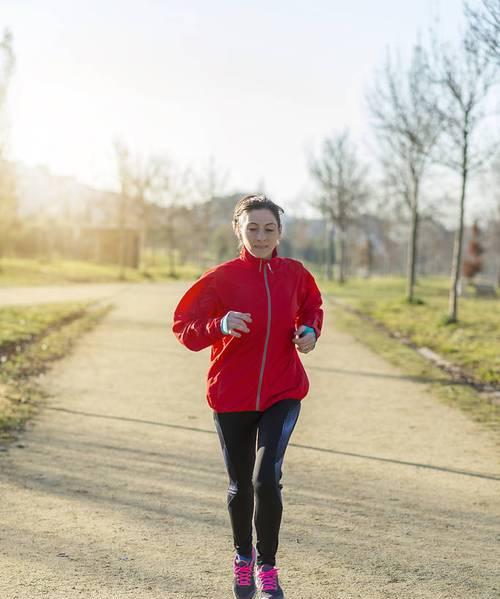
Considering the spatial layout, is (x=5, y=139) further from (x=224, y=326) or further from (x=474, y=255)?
(x=474, y=255)

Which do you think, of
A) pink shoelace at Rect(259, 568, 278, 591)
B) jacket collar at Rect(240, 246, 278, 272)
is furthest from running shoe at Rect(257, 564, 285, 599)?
jacket collar at Rect(240, 246, 278, 272)

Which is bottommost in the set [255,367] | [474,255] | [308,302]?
[255,367]

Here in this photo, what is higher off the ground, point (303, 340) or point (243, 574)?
point (303, 340)

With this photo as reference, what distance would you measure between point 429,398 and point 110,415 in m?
3.84

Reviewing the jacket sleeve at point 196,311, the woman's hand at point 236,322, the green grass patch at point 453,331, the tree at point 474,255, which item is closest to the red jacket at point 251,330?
the jacket sleeve at point 196,311

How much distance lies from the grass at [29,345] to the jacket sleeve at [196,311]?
3.76 m

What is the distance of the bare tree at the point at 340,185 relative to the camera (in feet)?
146

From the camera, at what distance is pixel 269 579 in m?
3.57

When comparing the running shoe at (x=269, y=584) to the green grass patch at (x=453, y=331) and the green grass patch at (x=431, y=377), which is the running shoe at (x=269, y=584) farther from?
the green grass patch at (x=453, y=331)

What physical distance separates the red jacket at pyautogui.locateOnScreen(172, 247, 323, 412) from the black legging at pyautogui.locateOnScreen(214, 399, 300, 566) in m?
0.07

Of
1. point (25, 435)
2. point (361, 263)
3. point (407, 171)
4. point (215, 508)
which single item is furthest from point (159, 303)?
point (361, 263)

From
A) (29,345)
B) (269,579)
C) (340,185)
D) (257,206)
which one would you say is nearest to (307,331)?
(257,206)

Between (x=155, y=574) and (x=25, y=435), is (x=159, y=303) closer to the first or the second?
(x=25, y=435)

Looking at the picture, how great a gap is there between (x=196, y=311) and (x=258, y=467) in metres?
0.77
